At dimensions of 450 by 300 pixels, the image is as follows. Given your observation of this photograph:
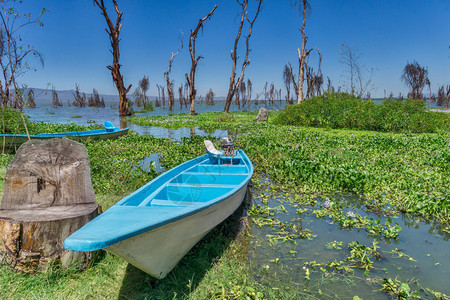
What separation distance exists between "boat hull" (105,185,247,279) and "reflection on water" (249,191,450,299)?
33.3 inches

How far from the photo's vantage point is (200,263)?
2.80 m

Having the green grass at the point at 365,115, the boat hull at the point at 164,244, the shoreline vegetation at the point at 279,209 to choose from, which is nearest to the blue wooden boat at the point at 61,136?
the shoreline vegetation at the point at 279,209

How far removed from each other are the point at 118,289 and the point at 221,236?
139 centimetres

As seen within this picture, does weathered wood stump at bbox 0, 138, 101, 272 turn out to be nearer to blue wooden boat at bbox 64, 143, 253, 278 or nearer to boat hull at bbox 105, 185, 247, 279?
blue wooden boat at bbox 64, 143, 253, 278

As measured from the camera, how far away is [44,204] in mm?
2717

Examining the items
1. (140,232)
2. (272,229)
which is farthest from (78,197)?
(272,229)

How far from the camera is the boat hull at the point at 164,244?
188 centimetres

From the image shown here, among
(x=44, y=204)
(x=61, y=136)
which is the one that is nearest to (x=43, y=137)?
(x=61, y=136)

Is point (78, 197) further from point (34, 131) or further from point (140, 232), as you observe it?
point (34, 131)

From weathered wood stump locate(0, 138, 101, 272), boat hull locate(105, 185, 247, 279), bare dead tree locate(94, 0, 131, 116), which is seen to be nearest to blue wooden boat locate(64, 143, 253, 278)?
boat hull locate(105, 185, 247, 279)

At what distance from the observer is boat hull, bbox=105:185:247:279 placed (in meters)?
1.88

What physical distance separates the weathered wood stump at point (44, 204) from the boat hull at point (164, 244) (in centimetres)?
88

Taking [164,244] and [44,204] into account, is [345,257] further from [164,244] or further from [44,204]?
[44,204]

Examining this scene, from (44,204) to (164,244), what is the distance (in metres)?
1.53
